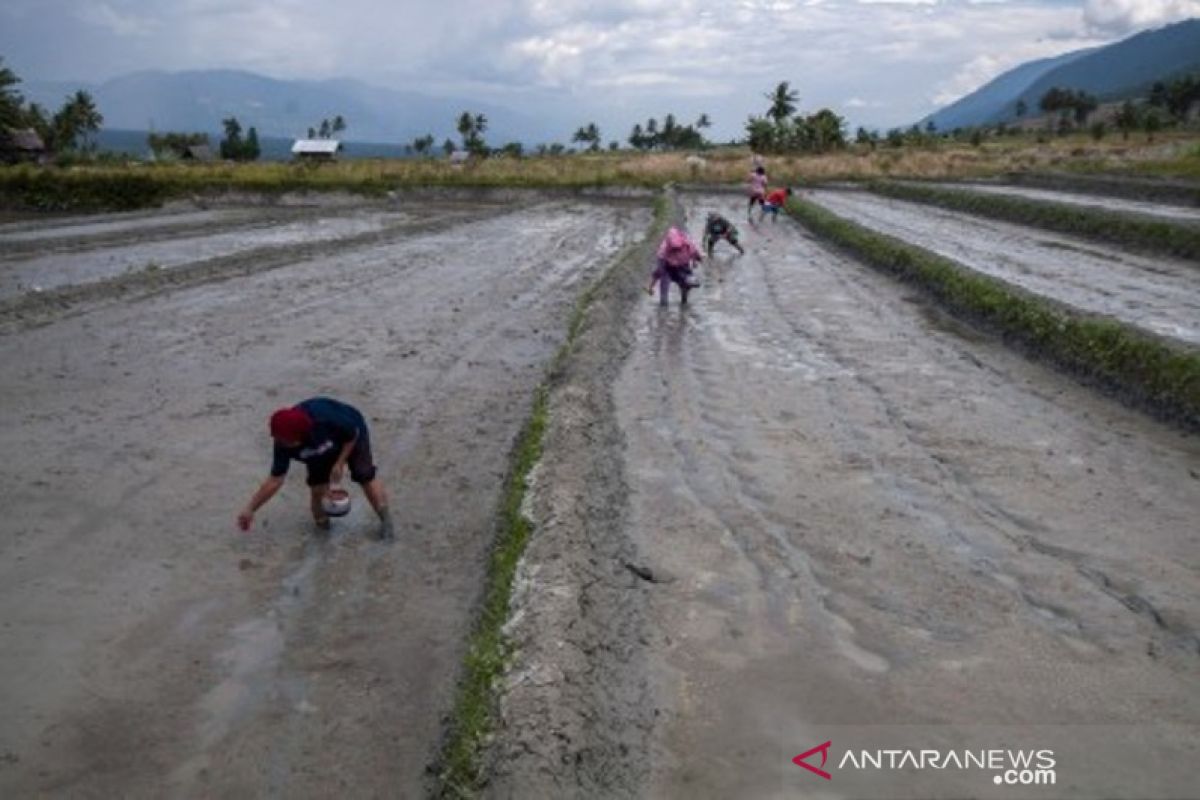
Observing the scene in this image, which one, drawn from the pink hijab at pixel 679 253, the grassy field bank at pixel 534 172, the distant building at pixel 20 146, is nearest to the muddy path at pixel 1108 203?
the grassy field bank at pixel 534 172

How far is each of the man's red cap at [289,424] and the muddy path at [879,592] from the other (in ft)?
5.18

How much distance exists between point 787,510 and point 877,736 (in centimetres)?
258

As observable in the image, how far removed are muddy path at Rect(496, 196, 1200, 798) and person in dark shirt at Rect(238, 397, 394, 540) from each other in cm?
125

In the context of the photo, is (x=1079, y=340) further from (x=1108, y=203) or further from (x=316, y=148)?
(x=316, y=148)

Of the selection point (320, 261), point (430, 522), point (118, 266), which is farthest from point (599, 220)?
point (430, 522)

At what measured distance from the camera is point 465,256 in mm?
20922

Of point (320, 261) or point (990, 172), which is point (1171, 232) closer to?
point (320, 261)

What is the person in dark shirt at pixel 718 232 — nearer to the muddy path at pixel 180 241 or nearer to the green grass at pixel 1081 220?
the muddy path at pixel 180 241

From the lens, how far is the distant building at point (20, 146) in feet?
157

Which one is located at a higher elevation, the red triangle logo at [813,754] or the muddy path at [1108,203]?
the muddy path at [1108,203]

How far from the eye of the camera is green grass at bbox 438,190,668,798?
382 cm

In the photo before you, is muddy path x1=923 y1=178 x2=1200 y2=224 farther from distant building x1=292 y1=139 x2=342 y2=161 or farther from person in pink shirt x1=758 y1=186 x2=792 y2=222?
distant building x1=292 y1=139 x2=342 y2=161

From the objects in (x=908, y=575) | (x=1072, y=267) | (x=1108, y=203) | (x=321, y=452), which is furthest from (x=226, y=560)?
(x=1108, y=203)

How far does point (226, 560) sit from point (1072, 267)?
55.5ft
